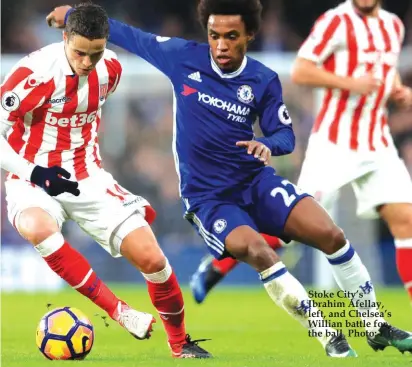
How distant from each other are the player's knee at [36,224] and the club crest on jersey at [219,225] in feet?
3.35

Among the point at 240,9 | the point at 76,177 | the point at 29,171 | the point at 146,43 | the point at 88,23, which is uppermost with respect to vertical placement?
the point at 240,9

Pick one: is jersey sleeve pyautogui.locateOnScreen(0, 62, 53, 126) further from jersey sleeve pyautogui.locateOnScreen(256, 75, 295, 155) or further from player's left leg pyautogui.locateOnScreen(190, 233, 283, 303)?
player's left leg pyautogui.locateOnScreen(190, 233, 283, 303)

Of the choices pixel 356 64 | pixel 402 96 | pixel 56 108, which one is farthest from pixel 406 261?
pixel 56 108

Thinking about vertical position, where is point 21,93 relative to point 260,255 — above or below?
above

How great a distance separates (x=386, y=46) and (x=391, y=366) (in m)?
2.93

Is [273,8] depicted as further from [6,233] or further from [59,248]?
[59,248]

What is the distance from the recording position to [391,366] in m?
5.95

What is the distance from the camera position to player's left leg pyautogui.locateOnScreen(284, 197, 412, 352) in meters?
6.38

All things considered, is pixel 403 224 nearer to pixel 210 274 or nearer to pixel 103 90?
pixel 210 274

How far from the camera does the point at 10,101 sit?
672cm

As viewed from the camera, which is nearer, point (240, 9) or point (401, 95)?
→ point (240, 9)

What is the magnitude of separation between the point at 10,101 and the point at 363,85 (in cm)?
250

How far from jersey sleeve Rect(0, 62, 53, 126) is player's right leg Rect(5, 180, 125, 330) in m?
0.46

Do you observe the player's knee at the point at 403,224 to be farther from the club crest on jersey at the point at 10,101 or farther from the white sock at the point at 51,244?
the club crest on jersey at the point at 10,101
